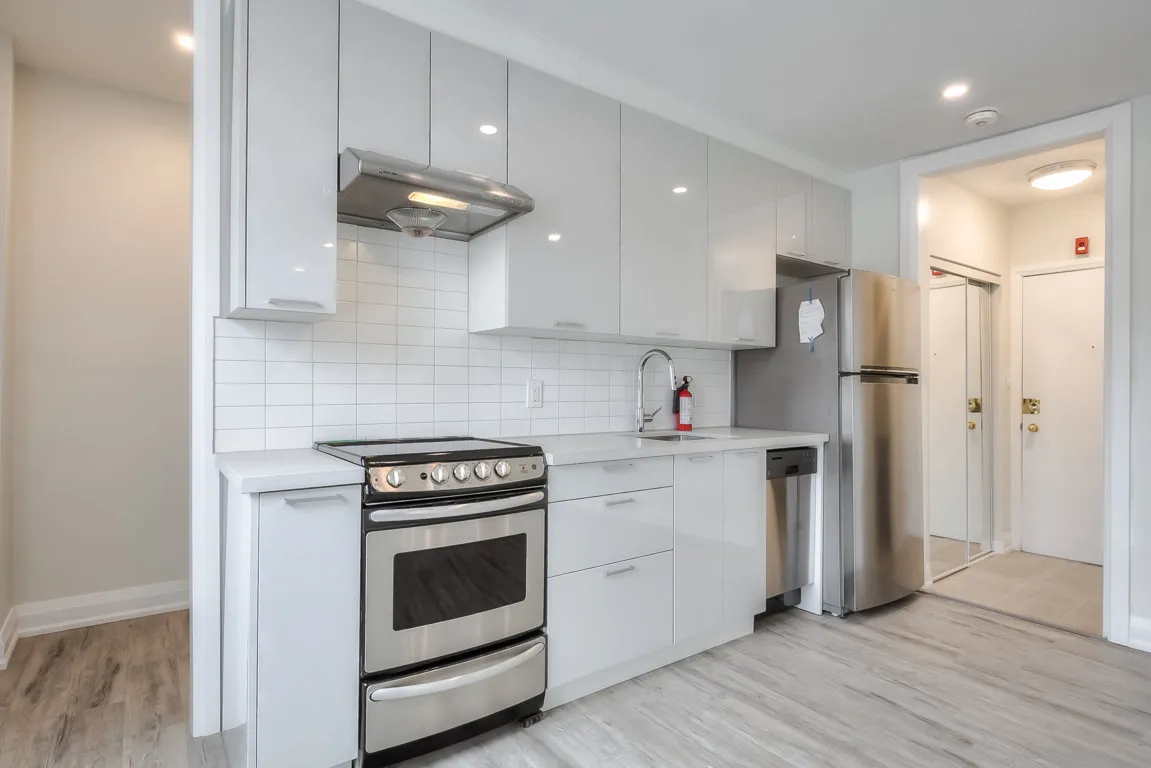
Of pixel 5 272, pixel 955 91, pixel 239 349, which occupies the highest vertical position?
pixel 955 91

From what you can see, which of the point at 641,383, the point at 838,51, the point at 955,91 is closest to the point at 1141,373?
the point at 955,91

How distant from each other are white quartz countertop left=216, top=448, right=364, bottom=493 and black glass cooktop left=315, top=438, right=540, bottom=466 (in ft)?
0.18

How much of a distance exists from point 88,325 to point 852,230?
429 centimetres

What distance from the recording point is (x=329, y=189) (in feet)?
6.60

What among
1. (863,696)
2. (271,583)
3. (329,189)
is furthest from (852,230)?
(271,583)

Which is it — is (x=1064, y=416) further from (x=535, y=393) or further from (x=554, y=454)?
(x=554, y=454)

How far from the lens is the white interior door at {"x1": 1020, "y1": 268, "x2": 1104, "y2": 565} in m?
4.28

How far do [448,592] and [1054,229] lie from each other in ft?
16.1

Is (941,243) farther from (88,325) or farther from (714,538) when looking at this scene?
(88,325)

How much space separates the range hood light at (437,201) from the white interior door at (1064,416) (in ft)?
14.5

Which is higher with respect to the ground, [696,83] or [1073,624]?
[696,83]

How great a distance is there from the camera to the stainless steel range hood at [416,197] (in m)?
1.91

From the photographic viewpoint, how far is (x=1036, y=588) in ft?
12.2

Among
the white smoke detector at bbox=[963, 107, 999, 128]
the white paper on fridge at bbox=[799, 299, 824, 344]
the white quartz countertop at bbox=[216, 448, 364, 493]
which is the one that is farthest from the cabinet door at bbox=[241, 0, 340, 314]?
the white smoke detector at bbox=[963, 107, 999, 128]
